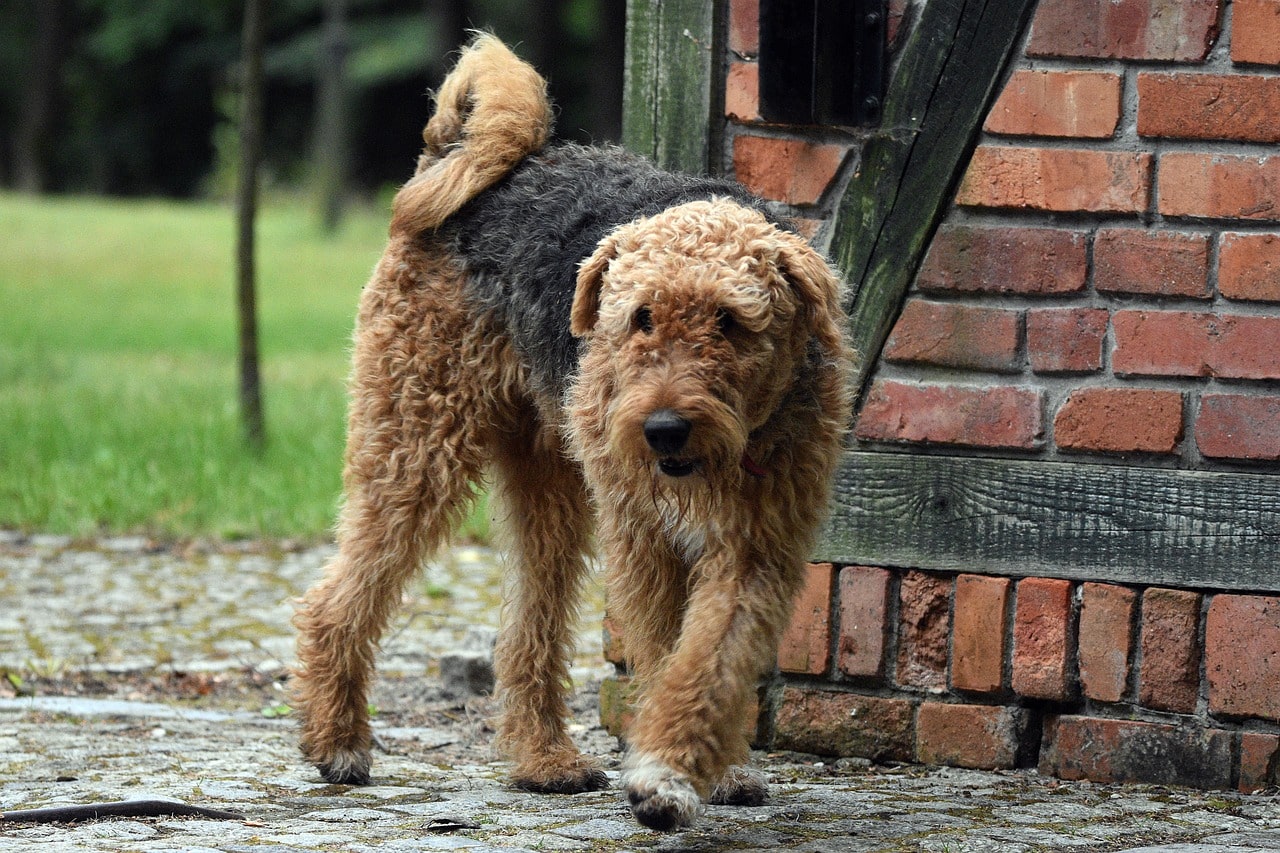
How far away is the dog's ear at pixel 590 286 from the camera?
365 cm

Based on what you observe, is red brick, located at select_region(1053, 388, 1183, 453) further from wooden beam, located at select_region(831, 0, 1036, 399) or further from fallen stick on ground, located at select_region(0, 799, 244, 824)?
fallen stick on ground, located at select_region(0, 799, 244, 824)

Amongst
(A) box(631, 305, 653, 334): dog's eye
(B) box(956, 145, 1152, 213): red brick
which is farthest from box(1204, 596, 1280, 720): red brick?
(A) box(631, 305, 653, 334): dog's eye

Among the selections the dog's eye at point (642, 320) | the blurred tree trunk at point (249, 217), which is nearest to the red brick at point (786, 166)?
the dog's eye at point (642, 320)

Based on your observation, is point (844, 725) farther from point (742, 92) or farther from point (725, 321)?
point (742, 92)

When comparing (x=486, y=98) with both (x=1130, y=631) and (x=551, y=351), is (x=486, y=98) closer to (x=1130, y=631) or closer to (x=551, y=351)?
(x=551, y=351)

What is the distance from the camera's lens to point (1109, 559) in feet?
13.9

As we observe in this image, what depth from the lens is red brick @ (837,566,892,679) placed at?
4461 millimetres

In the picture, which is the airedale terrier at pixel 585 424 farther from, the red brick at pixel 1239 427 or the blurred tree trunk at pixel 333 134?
the blurred tree trunk at pixel 333 134

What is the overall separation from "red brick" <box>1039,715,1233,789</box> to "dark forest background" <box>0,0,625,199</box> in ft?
75.9

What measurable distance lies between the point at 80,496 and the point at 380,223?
1884 cm

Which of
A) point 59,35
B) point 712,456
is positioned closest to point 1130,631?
point 712,456

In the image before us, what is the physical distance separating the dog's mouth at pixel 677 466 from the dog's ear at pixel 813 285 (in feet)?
1.50

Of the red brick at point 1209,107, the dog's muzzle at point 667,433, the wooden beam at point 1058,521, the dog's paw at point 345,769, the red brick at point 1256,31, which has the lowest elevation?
the dog's paw at point 345,769

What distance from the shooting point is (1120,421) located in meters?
4.21
